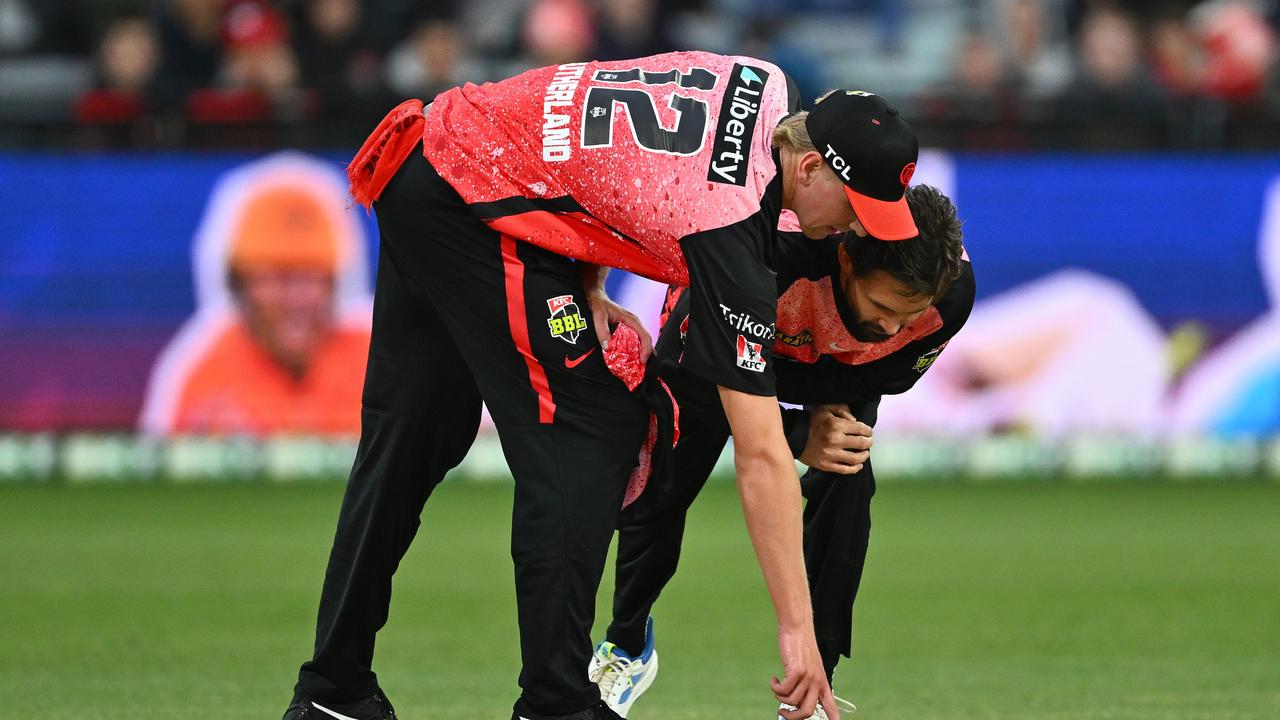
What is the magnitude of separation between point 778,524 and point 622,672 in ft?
5.04

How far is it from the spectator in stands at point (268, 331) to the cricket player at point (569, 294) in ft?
19.8

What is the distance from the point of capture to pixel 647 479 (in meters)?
5.09

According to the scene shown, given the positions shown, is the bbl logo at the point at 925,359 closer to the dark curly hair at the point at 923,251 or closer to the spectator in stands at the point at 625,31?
the dark curly hair at the point at 923,251

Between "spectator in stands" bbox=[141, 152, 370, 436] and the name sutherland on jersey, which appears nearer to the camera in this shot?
the name sutherland on jersey

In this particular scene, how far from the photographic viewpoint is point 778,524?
14.2 ft

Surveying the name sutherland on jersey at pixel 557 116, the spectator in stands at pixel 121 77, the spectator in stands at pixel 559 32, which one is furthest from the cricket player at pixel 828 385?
the spectator in stands at pixel 559 32

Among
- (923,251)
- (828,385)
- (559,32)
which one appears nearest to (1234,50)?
(559,32)

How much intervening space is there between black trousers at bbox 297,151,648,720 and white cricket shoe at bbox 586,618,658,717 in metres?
0.95

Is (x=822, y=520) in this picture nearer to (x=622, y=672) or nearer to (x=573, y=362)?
(x=622, y=672)

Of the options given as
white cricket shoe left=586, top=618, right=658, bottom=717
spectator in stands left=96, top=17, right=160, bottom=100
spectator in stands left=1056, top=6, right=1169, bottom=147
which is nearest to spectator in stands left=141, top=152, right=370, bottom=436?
spectator in stands left=96, top=17, right=160, bottom=100

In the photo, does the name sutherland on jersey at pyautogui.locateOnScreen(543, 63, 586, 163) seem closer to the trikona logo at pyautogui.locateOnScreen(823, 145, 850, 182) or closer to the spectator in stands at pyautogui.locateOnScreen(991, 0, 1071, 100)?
the trikona logo at pyautogui.locateOnScreen(823, 145, 850, 182)

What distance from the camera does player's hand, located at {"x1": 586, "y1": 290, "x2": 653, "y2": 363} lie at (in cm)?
480

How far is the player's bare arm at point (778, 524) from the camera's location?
14.2 ft

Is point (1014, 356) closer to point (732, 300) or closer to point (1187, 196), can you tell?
point (1187, 196)
